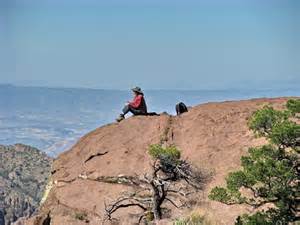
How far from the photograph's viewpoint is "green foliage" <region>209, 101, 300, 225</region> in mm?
15836

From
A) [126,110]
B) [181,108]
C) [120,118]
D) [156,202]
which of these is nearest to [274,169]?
[156,202]

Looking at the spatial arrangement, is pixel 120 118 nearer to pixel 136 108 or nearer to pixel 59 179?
pixel 136 108

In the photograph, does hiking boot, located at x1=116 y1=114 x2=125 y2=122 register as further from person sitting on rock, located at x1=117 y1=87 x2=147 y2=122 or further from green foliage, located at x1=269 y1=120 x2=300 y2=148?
green foliage, located at x1=269 y1=120 x2=300 y2=148

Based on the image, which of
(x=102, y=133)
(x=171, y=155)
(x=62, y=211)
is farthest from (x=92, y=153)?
(x=171, y=155)

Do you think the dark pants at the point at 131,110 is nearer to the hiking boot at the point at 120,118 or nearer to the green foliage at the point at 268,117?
the hiking boot at the point at 120,118

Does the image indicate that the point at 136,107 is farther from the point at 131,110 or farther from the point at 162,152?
the point at 162,152

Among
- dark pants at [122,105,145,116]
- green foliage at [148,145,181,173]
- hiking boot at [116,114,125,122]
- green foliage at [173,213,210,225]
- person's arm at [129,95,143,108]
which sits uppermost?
person's arm at [129,95,143,108]

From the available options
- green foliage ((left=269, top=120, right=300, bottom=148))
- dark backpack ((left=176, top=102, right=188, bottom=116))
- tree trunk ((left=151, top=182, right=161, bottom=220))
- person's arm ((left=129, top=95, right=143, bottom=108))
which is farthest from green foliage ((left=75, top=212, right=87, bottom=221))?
A: green foliage ((left=269, top=120, right=300, bottom=148))

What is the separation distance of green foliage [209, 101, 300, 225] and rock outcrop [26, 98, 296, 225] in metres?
6.67

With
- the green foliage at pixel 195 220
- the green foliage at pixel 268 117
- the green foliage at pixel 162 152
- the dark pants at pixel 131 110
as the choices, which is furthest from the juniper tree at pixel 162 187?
the green foliage at pixel 268 117

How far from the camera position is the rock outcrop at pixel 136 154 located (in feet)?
85.3

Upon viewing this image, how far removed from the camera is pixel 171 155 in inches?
961

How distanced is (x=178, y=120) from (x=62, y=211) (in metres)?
6.70

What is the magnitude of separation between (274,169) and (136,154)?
12636 millimetres
